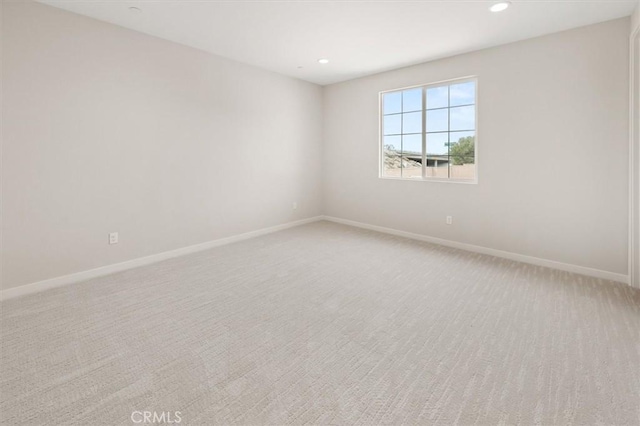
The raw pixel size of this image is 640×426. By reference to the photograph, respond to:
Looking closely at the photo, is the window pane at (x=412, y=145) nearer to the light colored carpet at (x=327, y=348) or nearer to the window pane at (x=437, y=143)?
the window pane at (x=437, y=143)

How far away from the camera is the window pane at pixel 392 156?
5.26 m

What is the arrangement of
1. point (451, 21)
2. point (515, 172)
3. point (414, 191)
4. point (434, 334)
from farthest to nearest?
point (414, 191) → point (515, 172) → point (451, 21) → point (434, 334)

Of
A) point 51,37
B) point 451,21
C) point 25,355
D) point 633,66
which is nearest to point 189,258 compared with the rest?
point 25,355

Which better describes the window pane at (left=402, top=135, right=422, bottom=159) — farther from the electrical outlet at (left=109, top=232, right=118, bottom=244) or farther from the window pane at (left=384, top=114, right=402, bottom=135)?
the electrical outlet at (left=109, top=232, right=118, bottom=244)

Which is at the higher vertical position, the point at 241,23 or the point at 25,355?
the point at 241,23

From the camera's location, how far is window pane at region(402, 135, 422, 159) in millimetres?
4929

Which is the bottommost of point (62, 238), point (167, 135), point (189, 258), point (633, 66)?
point (189, 258)

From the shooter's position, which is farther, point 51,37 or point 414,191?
point 414,191

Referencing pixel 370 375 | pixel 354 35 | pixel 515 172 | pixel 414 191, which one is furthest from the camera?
pixel 414 191

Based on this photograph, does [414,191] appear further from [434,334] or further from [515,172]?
[434,334]

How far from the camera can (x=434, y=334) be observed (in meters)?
2.31

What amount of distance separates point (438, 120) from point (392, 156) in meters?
0.94

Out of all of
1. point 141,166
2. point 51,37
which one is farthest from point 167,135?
point 51,37

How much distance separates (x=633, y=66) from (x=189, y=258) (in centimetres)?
510
